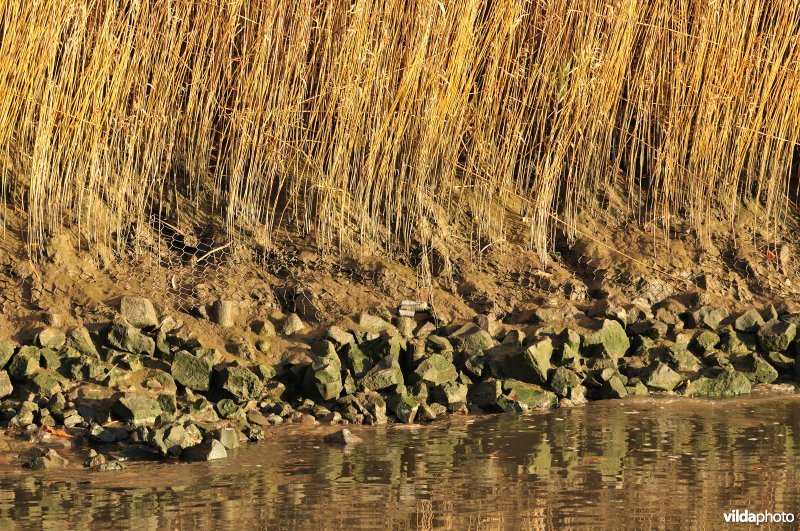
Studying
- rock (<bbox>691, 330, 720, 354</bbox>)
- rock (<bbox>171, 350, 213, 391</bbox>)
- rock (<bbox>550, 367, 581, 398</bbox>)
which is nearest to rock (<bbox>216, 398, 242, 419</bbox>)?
rock (<bbox>171, 350, 213, 391</bbox>)

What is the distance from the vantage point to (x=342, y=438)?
4094 millimetres

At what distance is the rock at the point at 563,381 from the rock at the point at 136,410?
154cm

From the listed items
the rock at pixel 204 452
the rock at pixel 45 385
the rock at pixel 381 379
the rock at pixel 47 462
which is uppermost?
the rock at pixel 381 379

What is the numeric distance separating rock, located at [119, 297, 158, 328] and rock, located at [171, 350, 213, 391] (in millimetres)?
253

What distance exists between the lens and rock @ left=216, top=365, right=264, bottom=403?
4398mm

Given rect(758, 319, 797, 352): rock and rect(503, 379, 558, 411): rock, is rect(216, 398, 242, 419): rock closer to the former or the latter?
rect(503, 379, 558, 411): rock

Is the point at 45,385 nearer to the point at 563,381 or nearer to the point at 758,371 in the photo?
the point at 563,381

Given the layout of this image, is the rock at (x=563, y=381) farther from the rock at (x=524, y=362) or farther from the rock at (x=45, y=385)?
the rock at (x=45, y=385)

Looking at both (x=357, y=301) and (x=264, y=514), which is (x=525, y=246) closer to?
(x=357, y=301)

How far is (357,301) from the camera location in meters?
5.09

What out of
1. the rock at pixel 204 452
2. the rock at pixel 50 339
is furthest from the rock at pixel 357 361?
the rock at pixel 50 339

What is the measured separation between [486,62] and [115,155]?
171 centimetres

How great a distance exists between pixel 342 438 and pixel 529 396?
89cm

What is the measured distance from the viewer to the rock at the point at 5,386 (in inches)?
167
